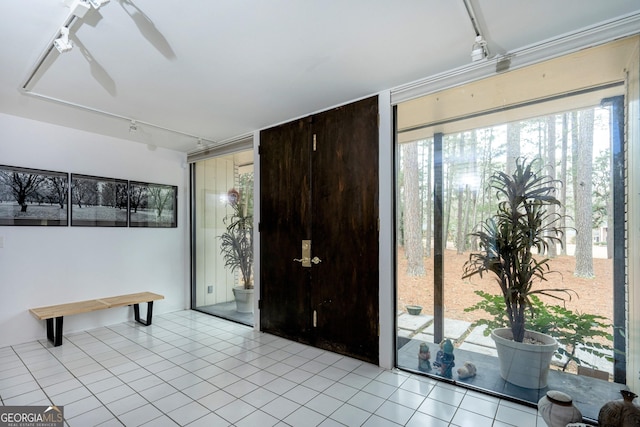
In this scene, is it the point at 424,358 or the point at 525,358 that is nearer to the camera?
the point at 525,358

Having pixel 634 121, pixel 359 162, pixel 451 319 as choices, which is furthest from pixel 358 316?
pixel 634 121

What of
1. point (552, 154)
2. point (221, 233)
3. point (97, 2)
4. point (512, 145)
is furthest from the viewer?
point (221, 233)

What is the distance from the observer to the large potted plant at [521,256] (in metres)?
2.21

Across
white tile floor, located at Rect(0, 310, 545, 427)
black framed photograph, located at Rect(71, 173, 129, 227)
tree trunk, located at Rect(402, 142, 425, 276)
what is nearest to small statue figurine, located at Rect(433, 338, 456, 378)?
white tile floor, located at Rect(0, 310, 545, 427)

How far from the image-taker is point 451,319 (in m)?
2.62

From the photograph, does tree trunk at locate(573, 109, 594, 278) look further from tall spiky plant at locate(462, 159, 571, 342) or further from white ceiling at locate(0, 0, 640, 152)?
white ceiling at locate(0, 0, 640, 152)

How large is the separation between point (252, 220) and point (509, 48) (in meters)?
3.13

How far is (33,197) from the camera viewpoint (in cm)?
349

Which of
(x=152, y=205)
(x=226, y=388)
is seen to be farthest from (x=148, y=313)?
(x=226, y=388)

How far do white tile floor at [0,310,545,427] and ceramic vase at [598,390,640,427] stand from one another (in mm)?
452

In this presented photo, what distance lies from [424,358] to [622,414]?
131 centimetres

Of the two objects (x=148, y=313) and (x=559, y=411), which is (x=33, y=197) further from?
(x=559, y=411)

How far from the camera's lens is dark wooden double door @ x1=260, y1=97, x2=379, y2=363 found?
291 centimetres

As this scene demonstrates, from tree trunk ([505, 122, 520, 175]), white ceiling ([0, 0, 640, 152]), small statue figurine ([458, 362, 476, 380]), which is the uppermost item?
white ceiling ([0, 0, 640, 152])
